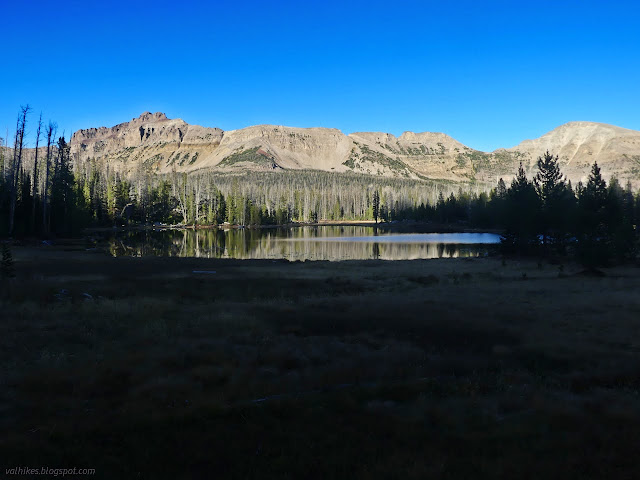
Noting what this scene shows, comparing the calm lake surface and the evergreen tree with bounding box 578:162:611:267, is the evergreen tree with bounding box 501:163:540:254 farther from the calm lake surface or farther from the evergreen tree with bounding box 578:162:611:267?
the evergreen tree with bounding box 578:162:611:267

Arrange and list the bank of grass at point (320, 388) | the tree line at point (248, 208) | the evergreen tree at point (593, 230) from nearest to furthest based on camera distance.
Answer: the bank of grass at point (320, 388), the evergreen tree at point (593, 230), the tree line at point (248, 208)

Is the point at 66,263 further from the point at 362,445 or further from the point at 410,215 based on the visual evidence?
the point at 410,215

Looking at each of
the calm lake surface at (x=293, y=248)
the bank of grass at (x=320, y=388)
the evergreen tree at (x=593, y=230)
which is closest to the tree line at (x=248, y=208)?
the evergreen tree at (x=593, y=230)

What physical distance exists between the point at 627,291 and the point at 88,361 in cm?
2488

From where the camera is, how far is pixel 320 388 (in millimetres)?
8672

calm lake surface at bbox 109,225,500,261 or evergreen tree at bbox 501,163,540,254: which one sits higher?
evergreen tree at bbox 501,163,540,254

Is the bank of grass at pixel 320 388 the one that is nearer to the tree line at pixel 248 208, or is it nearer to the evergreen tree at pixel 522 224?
the tree line at pixel 248 208

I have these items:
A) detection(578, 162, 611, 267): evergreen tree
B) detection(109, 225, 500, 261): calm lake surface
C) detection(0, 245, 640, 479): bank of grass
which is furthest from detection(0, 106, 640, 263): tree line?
detection(0, 245, 640, 479): bank of grass

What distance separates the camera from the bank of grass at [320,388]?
5988mm

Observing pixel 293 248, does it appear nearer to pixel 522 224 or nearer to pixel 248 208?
pixel 522 224

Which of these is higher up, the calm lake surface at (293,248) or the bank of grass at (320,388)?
the calm lake surface at (293,248)

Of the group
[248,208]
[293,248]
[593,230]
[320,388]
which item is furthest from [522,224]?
[248,208]

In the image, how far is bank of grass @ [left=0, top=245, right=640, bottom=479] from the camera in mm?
5988

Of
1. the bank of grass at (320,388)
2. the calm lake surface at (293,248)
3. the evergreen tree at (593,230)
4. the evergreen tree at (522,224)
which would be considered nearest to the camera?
the bank of grass at (320,388)
